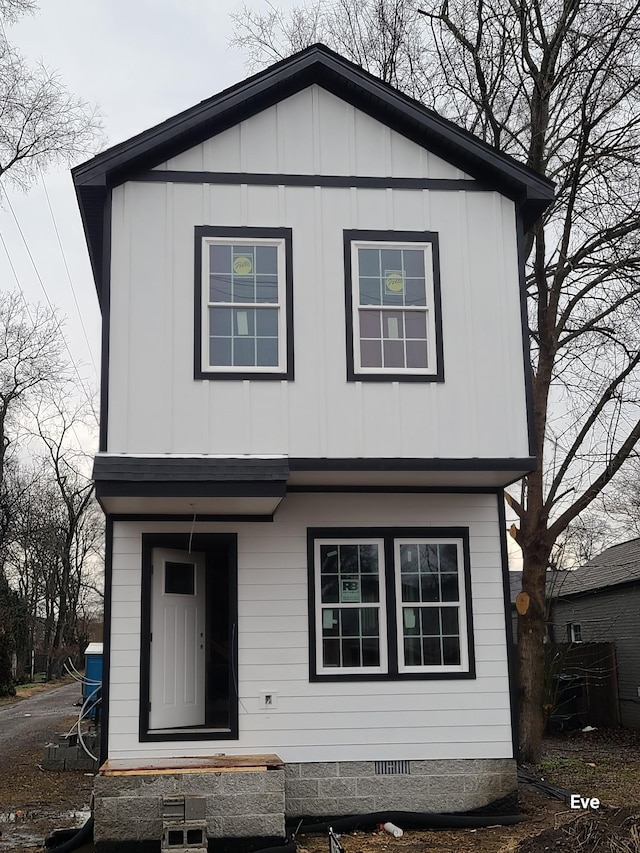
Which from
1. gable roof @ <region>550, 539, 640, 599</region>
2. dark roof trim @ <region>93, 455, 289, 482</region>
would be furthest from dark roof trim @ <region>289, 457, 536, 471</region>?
gable roof @ <region>550, 539, 640, 599</region>

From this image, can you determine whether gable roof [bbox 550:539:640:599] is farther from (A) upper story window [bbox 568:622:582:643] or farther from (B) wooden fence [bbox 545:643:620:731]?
(B) wooden fence [bbox 545:643:620:731]

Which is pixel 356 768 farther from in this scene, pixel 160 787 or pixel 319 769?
pixel 160 787

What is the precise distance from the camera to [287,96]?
35.7 ft

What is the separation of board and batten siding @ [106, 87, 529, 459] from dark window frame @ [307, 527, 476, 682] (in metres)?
1.03

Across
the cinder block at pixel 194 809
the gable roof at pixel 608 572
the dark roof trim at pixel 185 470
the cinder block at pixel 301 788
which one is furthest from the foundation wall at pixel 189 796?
the gable roof at pixel 608 572

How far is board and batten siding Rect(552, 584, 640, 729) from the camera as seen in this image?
66.6 feet

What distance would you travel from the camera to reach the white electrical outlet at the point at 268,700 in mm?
10031

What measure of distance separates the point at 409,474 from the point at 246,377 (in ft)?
6.74

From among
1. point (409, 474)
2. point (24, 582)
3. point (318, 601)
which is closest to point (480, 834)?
point (318, 601)

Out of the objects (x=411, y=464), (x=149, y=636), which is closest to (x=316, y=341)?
(x=411, y=464)

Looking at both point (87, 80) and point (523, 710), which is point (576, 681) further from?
point (87, 80)

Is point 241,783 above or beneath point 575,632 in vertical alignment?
beneath

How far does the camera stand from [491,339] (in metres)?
10.6

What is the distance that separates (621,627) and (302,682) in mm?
13576
